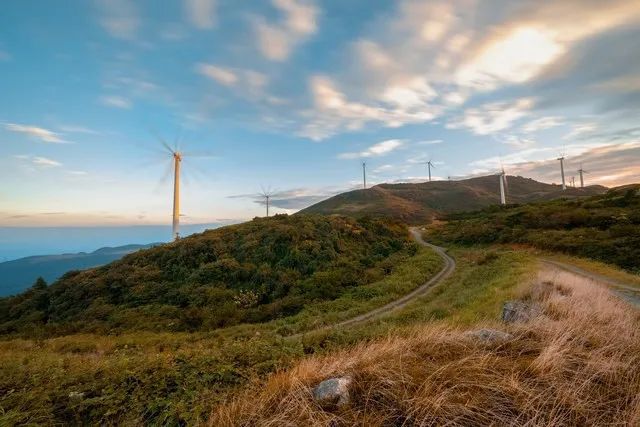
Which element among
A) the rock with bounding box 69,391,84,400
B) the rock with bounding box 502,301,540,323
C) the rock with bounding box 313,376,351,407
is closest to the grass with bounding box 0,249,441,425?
the rock with bounding box 69,391,84,400

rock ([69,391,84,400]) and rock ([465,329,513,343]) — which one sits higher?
rock ([465,329,513,343])

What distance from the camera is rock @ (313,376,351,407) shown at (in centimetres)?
446

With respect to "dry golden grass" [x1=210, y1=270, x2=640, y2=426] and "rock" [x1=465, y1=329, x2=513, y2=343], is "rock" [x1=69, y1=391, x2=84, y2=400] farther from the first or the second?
"rock" [x1=465, y1=329, x2=513, y2=343]

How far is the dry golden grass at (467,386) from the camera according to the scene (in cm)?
405

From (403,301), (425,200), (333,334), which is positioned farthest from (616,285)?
(425,200)

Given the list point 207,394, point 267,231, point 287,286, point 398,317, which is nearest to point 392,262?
point 287,286

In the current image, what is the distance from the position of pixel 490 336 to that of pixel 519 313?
11.7ft

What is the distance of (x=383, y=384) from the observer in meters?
4.76

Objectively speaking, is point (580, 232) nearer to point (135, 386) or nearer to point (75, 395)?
point (135, 386)

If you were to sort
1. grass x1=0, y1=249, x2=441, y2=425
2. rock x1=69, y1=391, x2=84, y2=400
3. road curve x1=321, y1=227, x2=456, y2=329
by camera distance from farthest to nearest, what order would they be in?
road curve x1=321, y1=227, x2=456, y2=329 < rock x1=69, y1=391, x2=84, y2=400 < grass x1=0, y1=249, x2=441, y2=425

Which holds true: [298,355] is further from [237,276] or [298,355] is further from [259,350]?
[237,276]

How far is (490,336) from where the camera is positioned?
6.64m

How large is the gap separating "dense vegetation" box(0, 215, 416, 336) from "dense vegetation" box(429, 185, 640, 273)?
12358 mm

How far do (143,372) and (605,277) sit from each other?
2663cm
